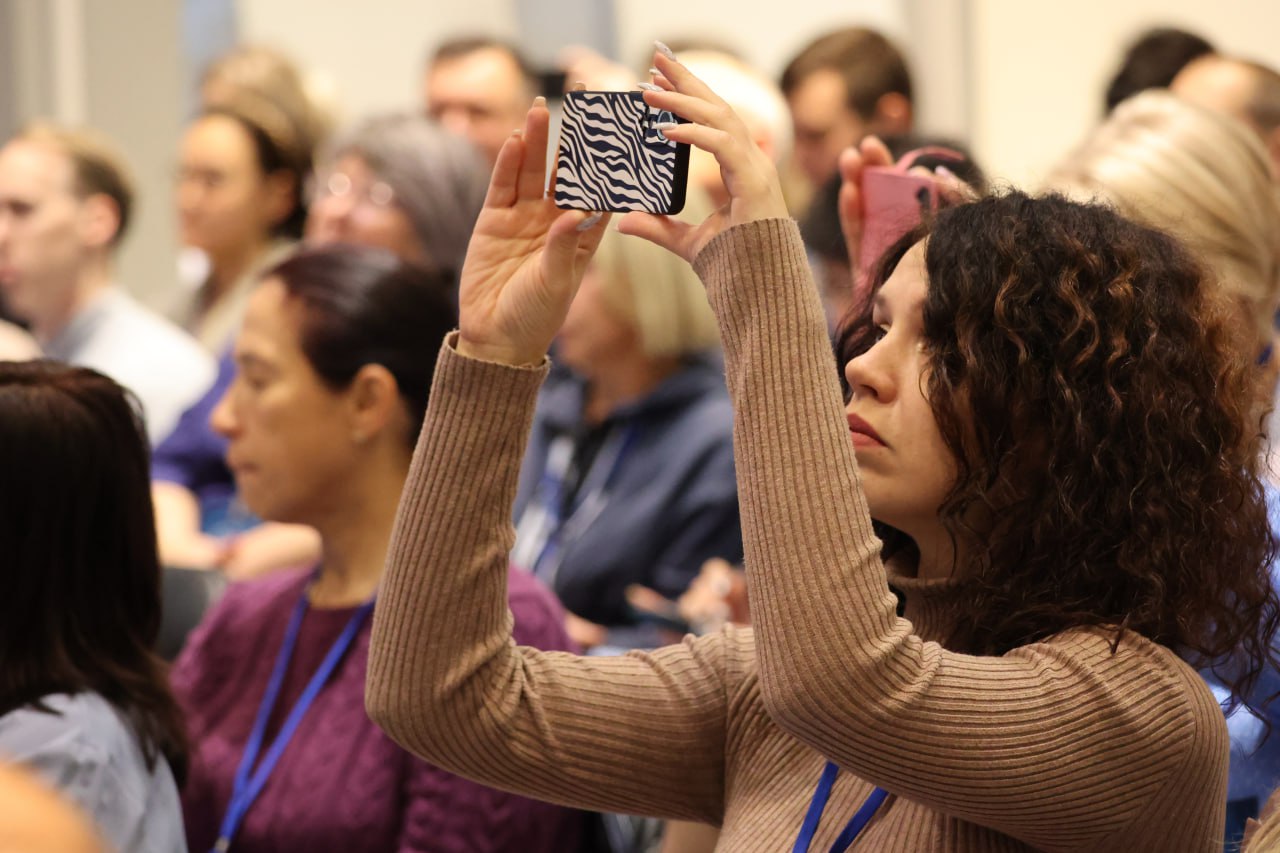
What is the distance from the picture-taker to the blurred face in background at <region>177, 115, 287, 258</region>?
429 centimetres

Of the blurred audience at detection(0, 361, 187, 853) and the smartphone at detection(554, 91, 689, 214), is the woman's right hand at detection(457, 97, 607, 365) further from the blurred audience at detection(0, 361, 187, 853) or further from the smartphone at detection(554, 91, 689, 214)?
the blurred audience at detection(0, 361, 187, 853)

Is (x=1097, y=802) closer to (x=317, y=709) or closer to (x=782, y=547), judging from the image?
(x=782, y=547)

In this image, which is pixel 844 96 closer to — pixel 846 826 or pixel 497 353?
pixel 497 353

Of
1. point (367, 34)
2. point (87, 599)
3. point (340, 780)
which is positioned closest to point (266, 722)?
point (340, 780)

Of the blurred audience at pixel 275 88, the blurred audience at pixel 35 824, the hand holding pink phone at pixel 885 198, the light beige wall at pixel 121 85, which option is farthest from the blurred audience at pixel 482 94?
the blurred audience at pixel 35 824

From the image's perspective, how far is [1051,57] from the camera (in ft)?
15.3

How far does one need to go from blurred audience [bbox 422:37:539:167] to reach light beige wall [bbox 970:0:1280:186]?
124 cm

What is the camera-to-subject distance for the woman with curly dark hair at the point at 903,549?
1202mm

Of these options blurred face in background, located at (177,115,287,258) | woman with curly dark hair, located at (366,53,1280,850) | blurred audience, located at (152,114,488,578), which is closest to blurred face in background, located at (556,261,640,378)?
blurred audience, located at (152,114,488,578)

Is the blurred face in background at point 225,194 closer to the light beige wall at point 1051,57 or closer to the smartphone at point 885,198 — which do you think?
the light beige wall at point 1051,57

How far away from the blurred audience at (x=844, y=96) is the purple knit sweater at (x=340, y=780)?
2174mm

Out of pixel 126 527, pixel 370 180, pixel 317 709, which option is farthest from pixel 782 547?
pixel 370 180

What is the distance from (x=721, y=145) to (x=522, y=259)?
27 cm

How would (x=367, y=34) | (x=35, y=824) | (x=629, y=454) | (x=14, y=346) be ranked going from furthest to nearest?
(x=367, y=34)
(x=629, y=454)
(x=14, y=346)
(x=35, y=824)
